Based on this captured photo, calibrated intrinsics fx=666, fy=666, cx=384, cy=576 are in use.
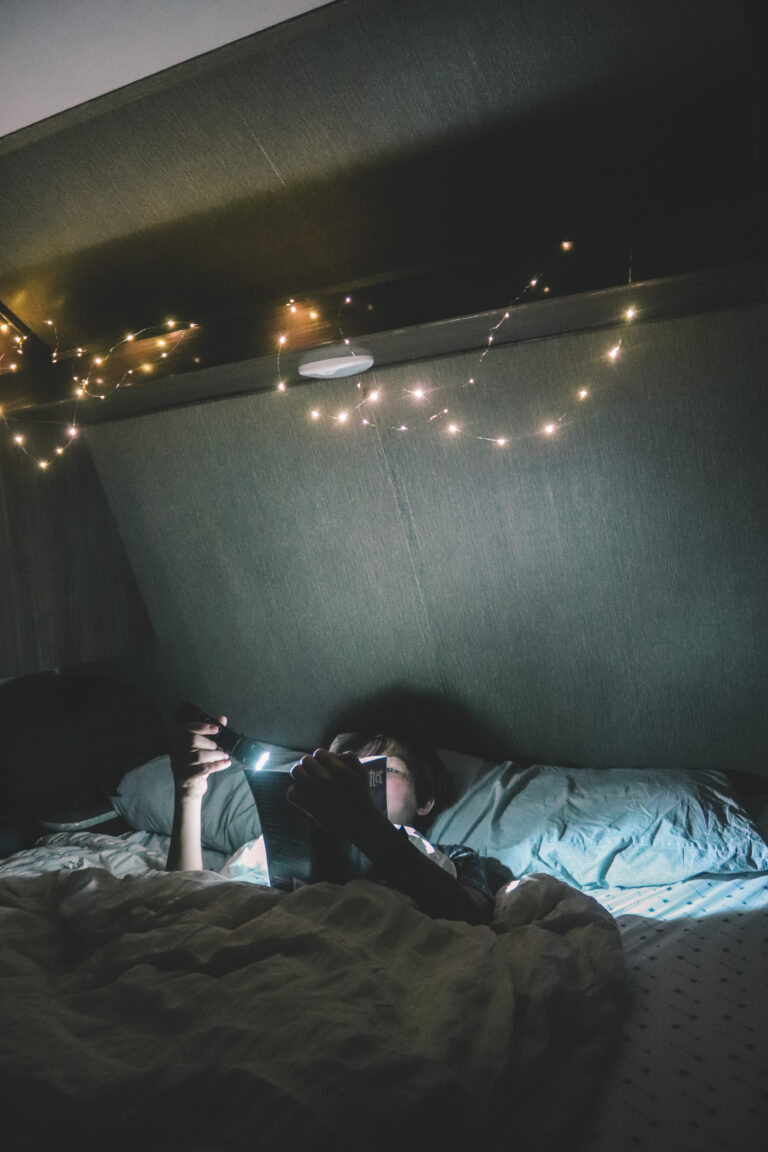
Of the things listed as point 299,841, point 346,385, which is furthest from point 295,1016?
point 346,385

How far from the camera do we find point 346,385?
1.86 meters

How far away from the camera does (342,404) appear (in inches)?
75.4

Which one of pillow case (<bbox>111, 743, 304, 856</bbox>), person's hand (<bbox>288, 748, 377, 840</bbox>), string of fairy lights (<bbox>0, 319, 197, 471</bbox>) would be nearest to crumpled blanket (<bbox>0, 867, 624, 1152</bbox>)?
person's hand (<bbox>288, 748, 377, 840</bbox>)

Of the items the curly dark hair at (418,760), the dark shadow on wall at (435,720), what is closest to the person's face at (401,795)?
the curly dark hair at (418,760)

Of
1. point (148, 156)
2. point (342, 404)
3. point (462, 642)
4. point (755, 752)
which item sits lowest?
point (755, 752)

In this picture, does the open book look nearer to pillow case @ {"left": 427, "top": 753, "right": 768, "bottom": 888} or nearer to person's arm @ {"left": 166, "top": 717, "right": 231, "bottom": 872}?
person's arm @ {"left": 166, "top": 717, "right": 231, "bottom": 872}

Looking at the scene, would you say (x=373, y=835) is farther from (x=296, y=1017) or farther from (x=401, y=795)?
(x=401, y=795)

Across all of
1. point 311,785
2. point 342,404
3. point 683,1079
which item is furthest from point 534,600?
point 683,1079

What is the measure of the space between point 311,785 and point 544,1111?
1.95 feet

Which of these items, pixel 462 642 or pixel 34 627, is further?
pixel 34 627

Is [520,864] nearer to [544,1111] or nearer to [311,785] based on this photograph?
[311,785]

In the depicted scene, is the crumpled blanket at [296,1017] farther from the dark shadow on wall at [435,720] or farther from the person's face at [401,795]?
the dark shadow on wall at [435,720]

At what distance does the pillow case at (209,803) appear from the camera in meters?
2.05

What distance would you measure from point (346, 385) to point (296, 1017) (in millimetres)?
1502
